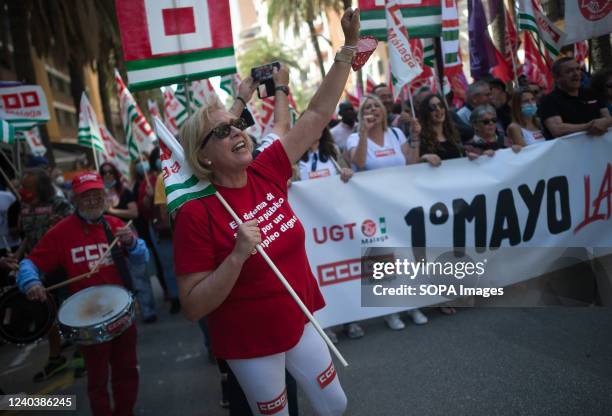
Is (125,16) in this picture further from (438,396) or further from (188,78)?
(438,396)

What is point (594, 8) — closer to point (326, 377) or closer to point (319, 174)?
point (319, 174)

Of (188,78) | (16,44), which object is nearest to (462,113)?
(188,78)

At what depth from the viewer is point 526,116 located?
17.4 ft

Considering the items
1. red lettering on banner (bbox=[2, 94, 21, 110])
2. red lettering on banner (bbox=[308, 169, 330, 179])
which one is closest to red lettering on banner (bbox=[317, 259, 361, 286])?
red lettering on banner (bbox=[308, 169, 330, 179])

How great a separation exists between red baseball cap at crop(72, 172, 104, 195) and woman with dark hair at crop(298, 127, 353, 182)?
206 centimetres

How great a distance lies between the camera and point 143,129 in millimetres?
6070

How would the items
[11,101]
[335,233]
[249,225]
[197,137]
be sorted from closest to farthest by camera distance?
[249,225]
[197,137]
[335,233]
[11,101]

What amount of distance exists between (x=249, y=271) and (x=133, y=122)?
15.0 ft

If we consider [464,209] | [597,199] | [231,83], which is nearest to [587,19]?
[597,199]

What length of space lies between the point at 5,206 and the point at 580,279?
6.20 m

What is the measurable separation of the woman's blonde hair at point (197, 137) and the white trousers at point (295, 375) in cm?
86

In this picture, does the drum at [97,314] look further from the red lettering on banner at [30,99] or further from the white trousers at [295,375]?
the red lettering on banner at [30,99]

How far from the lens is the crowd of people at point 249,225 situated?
2.00 m

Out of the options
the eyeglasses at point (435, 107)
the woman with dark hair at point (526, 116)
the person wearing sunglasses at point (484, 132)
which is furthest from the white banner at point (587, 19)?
the eyeglasses at point (435, 107)
